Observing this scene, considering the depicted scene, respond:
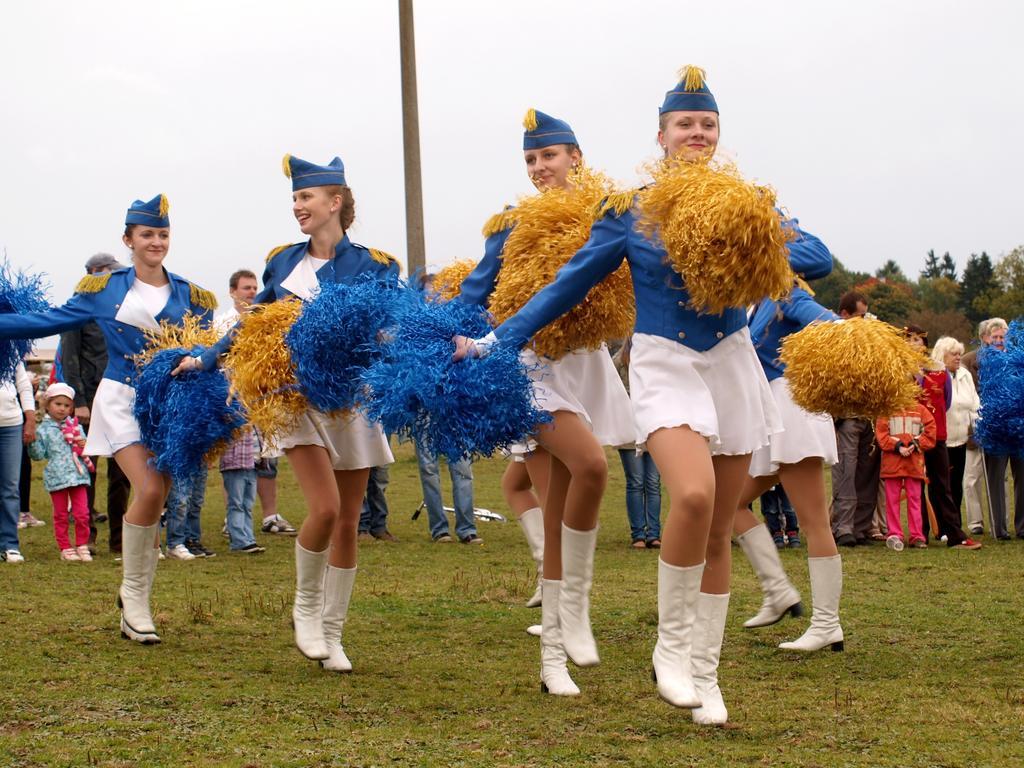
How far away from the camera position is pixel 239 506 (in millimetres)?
11922

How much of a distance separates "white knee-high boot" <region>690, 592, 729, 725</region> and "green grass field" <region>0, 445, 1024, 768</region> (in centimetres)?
7

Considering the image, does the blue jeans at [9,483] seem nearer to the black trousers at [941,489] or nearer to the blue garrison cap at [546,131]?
the blue garrison cap at [546,131]

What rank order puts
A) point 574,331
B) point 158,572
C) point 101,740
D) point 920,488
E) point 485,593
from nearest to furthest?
1. point 101,740
2. point 574,331
3. point 485,593
4. point 158,572
5. point 920,488

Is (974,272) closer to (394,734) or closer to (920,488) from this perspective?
(920,488)

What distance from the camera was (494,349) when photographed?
5.12 m

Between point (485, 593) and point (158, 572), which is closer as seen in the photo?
point (485, 593)

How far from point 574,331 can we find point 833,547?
1975mm

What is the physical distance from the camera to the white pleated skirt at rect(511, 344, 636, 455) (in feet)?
19.2

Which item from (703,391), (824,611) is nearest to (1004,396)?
(824,611)

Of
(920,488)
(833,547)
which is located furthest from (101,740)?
(920,488)

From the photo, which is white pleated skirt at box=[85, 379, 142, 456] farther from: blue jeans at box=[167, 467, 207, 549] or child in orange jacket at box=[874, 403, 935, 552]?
child in orange jacket at box=[874, 403, 935, 552]

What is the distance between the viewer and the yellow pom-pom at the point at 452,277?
257 inches

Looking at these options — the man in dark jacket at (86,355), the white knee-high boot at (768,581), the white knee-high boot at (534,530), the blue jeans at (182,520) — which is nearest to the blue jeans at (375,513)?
→ the blue jeans at (182,520)

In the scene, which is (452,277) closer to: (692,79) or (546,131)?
(546,131)
